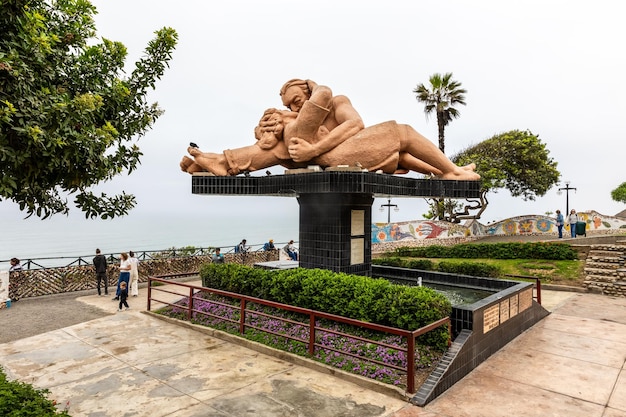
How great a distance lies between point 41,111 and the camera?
328 cm

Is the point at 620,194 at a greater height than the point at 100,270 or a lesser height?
greater

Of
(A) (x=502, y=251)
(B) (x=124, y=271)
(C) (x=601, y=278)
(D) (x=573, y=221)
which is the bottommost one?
(C) (x=601, y=278)

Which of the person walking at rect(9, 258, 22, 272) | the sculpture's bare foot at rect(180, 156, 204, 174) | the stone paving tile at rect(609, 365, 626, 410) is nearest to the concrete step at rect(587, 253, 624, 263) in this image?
the stone paving tile at rect(609, 365, 626, 410)

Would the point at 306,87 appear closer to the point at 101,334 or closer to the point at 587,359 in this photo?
the point at 101,334

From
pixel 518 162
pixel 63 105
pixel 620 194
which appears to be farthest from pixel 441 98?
pixel 620 194

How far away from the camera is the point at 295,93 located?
11266mm

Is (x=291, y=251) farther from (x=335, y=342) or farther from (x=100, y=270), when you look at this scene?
(x=335, y=342)

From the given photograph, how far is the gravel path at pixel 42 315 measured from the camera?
30.3 ft

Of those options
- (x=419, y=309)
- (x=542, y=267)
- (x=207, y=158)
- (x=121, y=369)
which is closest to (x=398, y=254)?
(x=542, y=267)

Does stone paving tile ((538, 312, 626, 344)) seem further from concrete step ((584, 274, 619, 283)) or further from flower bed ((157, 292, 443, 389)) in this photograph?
flower bed ((157, 292, 443, 389))

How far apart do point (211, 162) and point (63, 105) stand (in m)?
7.81

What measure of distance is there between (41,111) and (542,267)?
1776 cm

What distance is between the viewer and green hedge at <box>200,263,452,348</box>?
6.86m

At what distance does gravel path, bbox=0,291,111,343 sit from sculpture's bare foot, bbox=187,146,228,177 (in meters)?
4.95
